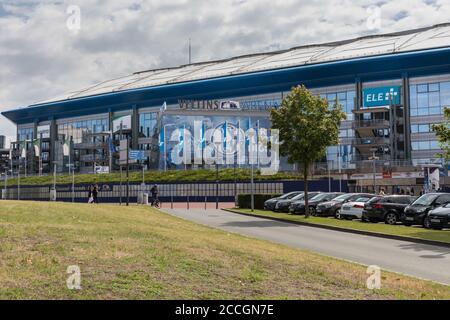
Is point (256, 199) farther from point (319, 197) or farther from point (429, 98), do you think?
point (429, 98)

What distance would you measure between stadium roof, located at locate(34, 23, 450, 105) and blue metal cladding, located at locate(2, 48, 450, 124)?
1.57 metres

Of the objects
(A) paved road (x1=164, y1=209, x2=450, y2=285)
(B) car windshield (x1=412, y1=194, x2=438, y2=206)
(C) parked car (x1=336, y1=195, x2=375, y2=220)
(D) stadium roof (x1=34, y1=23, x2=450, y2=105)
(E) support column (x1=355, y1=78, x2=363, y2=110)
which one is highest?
(D) stadium roof (x1=34, y1=23, x2=450, y2=105)

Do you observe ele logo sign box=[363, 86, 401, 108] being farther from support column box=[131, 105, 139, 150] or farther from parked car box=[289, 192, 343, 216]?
parked car box=[289, 192, 343, 216]

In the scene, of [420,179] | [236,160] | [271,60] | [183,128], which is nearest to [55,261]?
[420,179]

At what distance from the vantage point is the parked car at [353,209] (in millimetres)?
29125

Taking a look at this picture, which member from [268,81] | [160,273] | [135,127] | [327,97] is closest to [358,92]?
[327,97]

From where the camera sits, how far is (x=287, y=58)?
98.1 m

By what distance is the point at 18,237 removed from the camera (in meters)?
10.0

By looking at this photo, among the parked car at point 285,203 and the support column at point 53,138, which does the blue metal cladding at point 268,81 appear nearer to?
the support column at point 53,138

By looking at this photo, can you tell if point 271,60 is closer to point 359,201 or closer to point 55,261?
point 359,201

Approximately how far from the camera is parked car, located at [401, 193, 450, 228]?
24.5 m

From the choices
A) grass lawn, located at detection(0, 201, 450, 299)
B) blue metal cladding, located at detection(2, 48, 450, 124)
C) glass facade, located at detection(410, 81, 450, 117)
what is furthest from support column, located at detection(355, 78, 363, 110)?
grass lawn, located at detection(0, 201, 450, 299)

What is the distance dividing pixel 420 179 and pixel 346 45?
5096 centimetres
